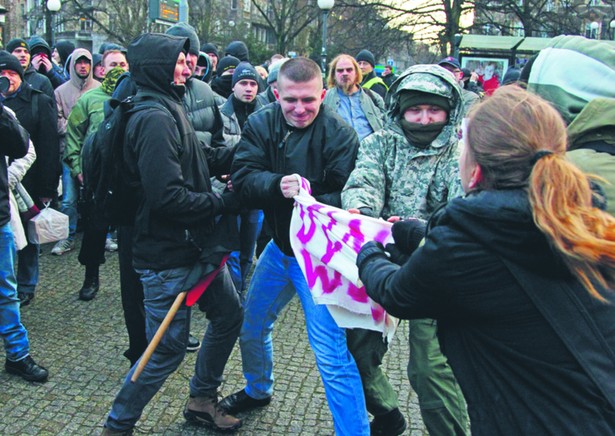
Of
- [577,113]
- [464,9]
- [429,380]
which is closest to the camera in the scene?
Result: [577,113]

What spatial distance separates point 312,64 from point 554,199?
2.19m

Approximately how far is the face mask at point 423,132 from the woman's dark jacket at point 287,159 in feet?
1.32

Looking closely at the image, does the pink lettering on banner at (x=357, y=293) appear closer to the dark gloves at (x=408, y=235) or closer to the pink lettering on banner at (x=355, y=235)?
the pink lettering on banner at (x=355, y=235)

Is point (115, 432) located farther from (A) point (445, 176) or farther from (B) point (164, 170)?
(A) point (445, 176)

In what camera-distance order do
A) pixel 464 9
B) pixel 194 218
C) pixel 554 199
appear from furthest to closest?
pixel 464 9 → pixel 194 218 → pixel 554 199

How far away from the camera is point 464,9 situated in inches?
1216

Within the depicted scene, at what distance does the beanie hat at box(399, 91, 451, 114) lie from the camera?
3359 mm

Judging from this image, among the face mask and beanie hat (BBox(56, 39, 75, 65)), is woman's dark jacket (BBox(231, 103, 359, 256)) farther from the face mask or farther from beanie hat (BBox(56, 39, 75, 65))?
beanie hat (BBox(56, 39, 75, 65))

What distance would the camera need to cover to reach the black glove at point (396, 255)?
8.54ft

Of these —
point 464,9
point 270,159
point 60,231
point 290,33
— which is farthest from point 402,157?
point 290,33

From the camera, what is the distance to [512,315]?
1938 millimetres

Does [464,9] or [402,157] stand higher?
[464,9]

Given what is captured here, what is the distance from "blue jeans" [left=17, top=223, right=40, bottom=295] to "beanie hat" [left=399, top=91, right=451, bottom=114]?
143 inches

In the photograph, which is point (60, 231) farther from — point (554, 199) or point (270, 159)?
point (554, 199)
